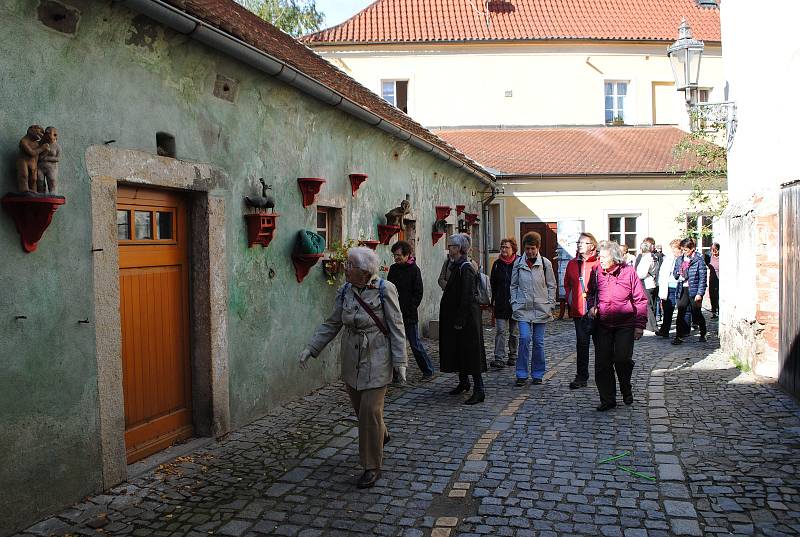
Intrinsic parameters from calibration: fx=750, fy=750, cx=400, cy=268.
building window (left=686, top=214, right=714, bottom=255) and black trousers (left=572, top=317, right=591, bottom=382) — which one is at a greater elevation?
building window (left=686, top=214, right=714, bottom=255)

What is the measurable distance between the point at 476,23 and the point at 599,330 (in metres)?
22.3

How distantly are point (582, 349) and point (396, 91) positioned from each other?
20198 millimetres

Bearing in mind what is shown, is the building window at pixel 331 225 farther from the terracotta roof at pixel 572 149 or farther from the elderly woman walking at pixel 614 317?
the terracotta roof at pixel 572 149

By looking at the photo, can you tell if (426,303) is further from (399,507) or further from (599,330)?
(399,507)

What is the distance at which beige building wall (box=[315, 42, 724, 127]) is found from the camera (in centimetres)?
2702

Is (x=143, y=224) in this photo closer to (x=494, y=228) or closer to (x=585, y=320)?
(x=585, y=320)

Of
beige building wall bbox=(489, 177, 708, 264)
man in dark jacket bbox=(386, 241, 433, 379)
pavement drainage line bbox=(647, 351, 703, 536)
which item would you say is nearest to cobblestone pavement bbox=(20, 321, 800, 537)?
pavement drainage line bbox=(647, 351, 703, 536)

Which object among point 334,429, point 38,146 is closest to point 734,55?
point 334,429

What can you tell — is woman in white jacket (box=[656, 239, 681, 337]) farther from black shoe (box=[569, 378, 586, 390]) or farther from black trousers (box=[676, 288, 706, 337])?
black shoe (box=[569, 378, 586, 390])

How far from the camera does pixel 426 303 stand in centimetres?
1405

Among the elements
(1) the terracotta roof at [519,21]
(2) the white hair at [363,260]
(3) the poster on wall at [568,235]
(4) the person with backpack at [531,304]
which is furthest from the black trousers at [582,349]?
(1) the terracotta roof at [519,21]

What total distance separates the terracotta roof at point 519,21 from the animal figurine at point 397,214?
16.6m

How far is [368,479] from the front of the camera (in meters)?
5.31

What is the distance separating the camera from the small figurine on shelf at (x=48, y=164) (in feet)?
14.5
